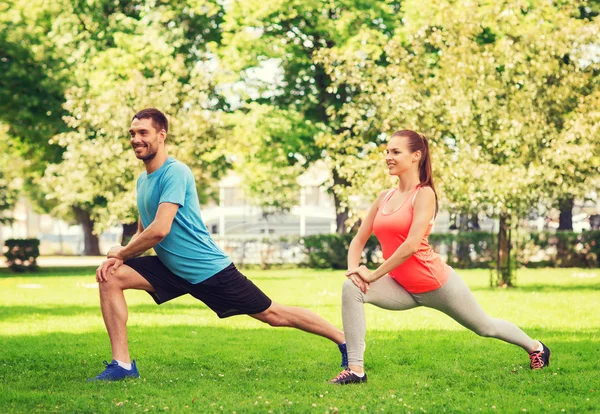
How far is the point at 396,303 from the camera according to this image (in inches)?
276

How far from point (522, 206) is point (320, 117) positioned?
16.4 m

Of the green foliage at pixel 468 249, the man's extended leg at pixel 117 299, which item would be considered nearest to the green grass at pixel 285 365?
the man's extended leg at pixel 117 299

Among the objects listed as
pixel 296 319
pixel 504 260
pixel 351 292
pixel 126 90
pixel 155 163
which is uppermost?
pixel 126 90

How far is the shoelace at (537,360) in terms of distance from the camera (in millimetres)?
7629

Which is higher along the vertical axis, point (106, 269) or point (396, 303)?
point (106, 269)

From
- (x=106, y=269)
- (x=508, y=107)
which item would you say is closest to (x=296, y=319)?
(x=106, y=269)

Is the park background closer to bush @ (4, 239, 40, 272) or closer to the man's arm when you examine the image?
bush @ (4, 239, 40, 272)

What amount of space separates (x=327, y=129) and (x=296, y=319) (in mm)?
25627

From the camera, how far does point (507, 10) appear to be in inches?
757

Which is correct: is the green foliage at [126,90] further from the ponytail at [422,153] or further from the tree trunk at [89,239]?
the ponytail at [422,153]

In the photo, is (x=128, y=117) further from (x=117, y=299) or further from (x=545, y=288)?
(x=117, y=299)

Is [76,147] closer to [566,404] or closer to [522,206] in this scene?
[522,206]

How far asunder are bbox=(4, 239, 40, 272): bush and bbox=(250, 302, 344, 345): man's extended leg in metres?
25.8

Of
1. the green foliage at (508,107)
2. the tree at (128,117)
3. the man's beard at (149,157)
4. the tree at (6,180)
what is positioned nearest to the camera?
the man's beard at (149,157)
